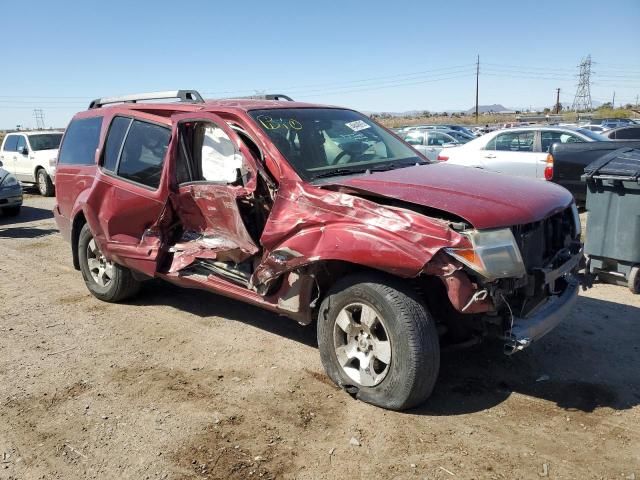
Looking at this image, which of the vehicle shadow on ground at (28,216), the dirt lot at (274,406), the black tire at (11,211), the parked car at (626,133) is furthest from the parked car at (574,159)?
the black tire at (11,211)

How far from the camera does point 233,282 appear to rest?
438 cm

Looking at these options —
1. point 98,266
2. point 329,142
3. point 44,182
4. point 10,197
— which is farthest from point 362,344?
point 44,182

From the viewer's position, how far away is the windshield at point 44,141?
52.8 feet

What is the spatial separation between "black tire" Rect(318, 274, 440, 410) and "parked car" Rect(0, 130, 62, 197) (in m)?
14.4

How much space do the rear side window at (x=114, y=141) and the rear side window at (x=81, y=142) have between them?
29 centimetres

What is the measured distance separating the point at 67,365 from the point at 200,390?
124 centimetres

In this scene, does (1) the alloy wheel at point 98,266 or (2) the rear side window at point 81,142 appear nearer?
(1) the alloy wheel at point 98,266

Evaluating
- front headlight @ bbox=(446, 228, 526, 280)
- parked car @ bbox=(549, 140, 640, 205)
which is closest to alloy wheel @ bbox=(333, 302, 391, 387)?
front headlight @ bbox=(446, 228, 526, 280)

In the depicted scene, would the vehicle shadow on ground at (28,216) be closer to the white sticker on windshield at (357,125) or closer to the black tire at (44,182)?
the black tire at (44,182)

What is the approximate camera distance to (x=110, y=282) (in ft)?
18.5

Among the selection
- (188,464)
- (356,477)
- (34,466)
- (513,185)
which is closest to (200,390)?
(188,464)

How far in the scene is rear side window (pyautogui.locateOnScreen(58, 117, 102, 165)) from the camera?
5.86m

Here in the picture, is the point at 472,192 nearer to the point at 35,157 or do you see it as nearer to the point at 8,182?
the point at 8,182

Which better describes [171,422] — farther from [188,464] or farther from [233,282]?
[233,282]
